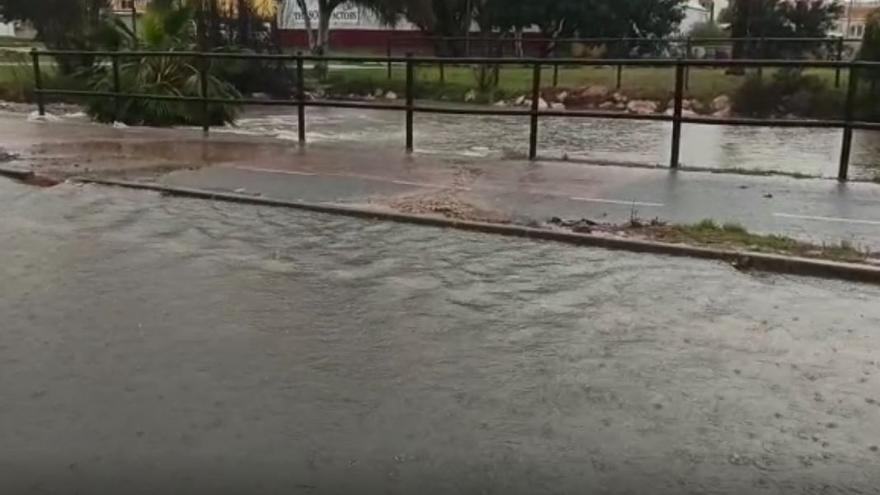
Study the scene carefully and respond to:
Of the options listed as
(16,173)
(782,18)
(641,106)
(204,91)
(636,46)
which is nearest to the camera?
(16,173)

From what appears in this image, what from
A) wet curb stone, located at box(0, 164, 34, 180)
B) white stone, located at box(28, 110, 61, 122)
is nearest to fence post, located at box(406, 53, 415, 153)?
wet curb stone, located at box(0, 164, 34, 180)

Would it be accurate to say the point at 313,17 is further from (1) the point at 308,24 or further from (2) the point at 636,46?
(2) the point at 636,46

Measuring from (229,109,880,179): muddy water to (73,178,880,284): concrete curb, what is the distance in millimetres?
4140

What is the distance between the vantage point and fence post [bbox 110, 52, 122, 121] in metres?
15.6

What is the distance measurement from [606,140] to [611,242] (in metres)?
8.56

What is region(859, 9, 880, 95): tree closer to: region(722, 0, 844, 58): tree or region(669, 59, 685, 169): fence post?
region(669, 59, 685, 169): fence post

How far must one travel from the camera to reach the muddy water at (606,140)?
12.8 m

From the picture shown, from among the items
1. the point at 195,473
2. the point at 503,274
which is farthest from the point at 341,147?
the point at 195,473

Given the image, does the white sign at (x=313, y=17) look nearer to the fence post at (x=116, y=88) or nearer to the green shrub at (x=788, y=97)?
the green shrub at (x=788, y=97)

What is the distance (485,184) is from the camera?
9852 mm

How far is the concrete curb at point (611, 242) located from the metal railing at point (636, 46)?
15.0 metres

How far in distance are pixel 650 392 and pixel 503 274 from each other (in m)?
2.17

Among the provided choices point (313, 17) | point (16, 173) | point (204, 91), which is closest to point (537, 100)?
point (204, 91)

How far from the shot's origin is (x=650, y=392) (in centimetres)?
446
